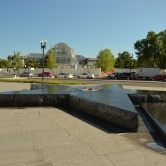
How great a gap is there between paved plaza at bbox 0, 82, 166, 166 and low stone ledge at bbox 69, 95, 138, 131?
22cm

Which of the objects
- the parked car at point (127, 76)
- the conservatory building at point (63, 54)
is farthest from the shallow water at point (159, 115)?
the conservatory building at point (63, 54)

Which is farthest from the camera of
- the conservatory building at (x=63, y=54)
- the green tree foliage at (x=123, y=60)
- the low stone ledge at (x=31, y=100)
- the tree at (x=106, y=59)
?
the green tree foliage at (x=123, y=60)

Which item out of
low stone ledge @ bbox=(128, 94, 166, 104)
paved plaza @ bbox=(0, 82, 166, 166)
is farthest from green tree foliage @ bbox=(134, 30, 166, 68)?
paved plaza @ bbox=(0, 82, 166, 166)

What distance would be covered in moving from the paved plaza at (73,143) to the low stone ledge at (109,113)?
0.72 feet

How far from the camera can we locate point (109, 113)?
23.3 ft

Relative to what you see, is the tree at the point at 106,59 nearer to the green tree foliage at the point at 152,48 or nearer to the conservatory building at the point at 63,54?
the green tree foliage at the point at 152,48

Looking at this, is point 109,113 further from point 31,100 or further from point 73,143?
point 31,100

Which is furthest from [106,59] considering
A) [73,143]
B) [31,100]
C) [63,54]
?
[73,143]

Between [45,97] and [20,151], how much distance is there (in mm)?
5446

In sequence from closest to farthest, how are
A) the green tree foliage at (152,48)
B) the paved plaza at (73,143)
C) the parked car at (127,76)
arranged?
the paved plaza at (73,143) → the parked car at (127,76) → the green tree foliage at (152,48)

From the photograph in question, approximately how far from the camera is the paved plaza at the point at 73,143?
162 inches

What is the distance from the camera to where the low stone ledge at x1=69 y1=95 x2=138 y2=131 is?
6222 mm

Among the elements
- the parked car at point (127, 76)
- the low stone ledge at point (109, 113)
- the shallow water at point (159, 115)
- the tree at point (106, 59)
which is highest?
the tree at point (106, 59)

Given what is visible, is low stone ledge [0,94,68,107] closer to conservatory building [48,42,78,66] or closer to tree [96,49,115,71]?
tree [96,49,115,71]
